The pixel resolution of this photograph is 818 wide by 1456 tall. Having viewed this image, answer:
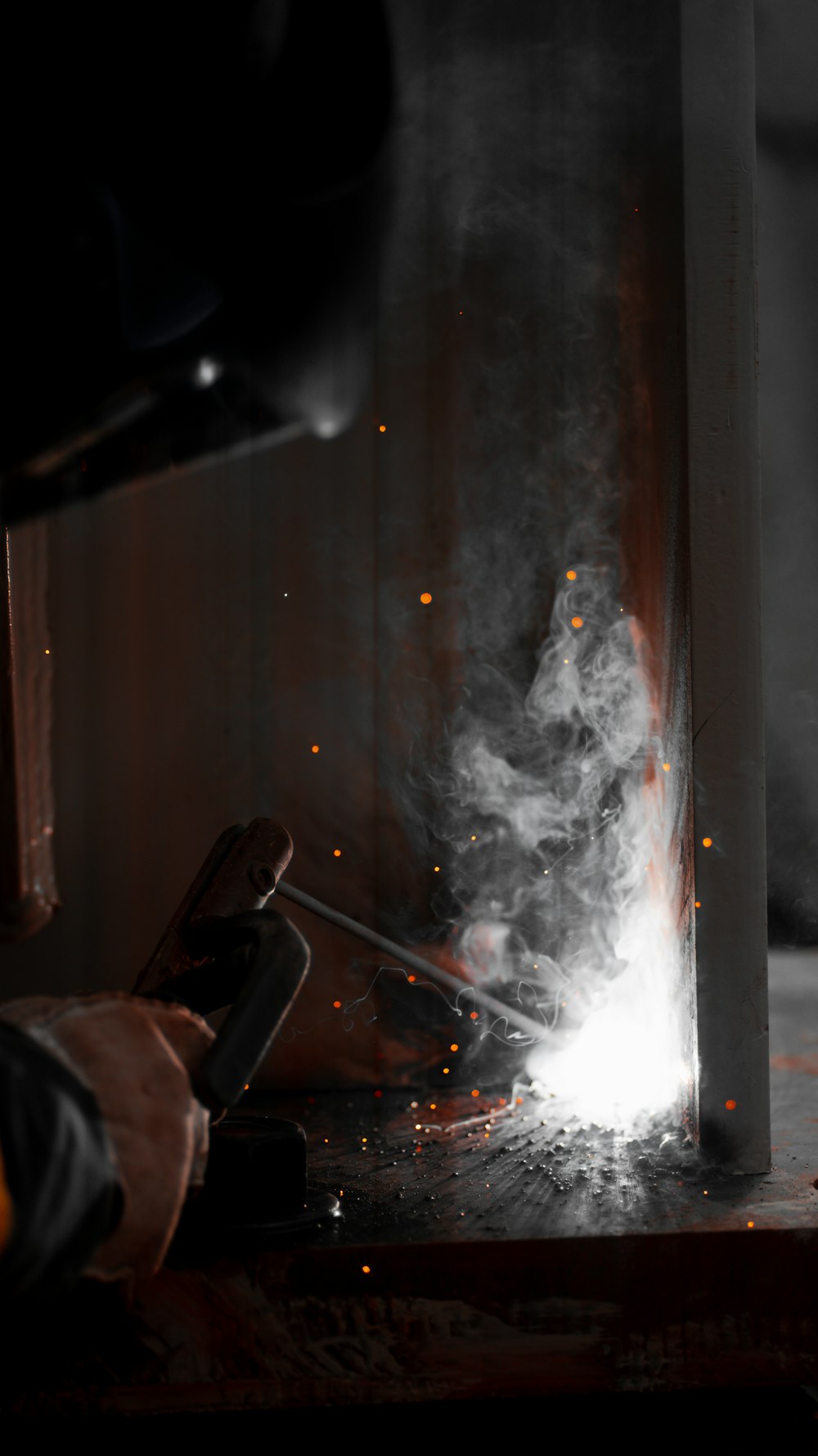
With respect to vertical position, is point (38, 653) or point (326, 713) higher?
point (38, 653)

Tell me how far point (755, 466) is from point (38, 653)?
1.17 metres

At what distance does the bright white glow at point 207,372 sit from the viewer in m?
1.77

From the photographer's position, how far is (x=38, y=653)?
172 centimetres

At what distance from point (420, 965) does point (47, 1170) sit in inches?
39.1

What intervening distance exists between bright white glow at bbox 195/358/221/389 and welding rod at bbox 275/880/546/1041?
869 millimetres

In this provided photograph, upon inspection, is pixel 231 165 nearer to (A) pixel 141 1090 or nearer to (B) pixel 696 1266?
(A) pixel 141 1090

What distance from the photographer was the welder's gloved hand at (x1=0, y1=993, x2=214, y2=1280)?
2.79ft

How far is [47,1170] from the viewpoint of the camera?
74cm

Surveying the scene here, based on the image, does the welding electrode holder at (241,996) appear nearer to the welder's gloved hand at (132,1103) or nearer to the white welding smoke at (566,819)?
the welder's gloved hand at (132,1103)

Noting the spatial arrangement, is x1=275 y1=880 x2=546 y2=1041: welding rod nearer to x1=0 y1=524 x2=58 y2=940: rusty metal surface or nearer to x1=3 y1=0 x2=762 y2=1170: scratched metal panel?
x1=3 y1=0 x2=762 y2=1170: scratched metal panel

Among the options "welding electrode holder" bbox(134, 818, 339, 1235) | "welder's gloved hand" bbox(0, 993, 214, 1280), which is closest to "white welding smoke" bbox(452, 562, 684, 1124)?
"welding electrode holder" bbox(134, 818, 339, 1235)

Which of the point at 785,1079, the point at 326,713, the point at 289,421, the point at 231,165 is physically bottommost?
the point at 785,1079

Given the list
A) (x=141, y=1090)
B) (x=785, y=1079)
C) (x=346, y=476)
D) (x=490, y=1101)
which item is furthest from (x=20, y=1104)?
(x=785, y=1079)

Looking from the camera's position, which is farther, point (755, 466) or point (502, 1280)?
point (755, 466)
